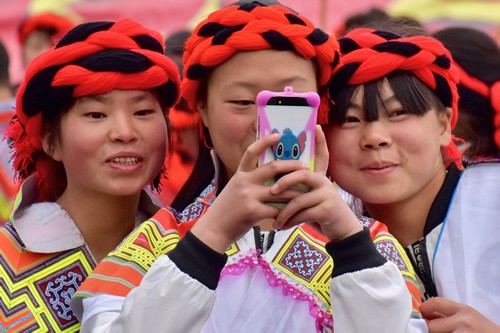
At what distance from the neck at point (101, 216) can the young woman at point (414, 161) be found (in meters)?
0.62

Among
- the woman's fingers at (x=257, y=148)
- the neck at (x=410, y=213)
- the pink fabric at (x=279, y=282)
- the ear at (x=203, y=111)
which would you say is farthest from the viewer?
the neck at (x=410, y=213)

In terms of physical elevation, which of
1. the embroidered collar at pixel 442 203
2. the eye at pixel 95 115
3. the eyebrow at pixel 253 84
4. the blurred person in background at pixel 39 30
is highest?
the eyebrow at pixel 253 84

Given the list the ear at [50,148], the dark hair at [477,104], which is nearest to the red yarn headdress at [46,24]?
the dark hair at [477,104]

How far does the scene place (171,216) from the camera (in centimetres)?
231

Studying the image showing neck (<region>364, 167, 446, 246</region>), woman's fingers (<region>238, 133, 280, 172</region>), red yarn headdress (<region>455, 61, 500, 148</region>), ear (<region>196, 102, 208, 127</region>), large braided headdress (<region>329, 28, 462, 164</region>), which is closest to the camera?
woman's fingers (<region>238, 133, 280, 172</region>)

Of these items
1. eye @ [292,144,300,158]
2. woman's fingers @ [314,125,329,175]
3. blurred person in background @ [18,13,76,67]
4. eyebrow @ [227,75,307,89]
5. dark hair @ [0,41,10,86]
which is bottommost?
blurred person in background @ [18,13,76,67]

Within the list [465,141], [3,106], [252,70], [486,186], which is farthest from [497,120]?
[3,106]

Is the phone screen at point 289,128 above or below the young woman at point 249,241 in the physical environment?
above

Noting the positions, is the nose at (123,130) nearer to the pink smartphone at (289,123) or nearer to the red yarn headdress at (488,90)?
the pink smartphone at (289,123)

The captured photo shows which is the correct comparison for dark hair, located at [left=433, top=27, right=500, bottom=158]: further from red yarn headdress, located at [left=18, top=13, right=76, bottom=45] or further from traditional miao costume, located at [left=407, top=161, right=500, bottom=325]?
red yarn headdress, located at [left=18, top=13, right=76, bottom=45]

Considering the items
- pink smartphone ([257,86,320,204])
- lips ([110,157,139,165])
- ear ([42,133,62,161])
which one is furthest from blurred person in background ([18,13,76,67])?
pink smartphone ([257,86,320,204])

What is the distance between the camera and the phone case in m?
1.93

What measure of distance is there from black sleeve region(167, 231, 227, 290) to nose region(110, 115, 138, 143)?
0.63m

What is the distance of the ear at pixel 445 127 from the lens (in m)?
2.64
